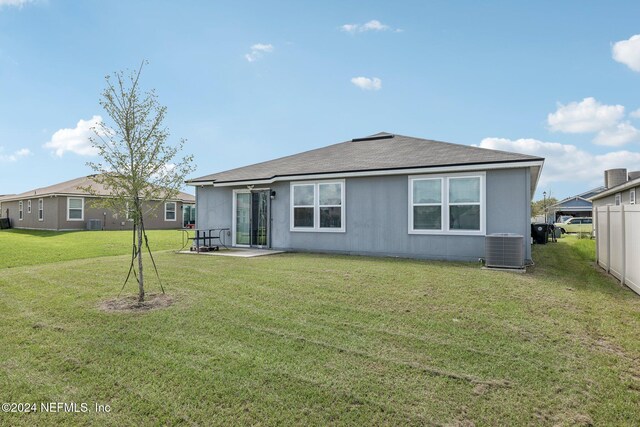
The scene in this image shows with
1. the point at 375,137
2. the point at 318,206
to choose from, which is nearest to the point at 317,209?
the point at 318,206

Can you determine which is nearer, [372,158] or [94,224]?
[372,158]

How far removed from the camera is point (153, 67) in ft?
18.9

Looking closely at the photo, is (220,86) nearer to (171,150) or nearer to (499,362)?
(171,150)

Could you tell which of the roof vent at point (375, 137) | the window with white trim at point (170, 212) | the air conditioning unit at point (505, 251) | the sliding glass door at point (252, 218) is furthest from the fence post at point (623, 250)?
the window with white trim at point (170, 212)

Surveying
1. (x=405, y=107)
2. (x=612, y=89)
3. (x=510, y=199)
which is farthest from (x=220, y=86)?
(x=612, y=89)

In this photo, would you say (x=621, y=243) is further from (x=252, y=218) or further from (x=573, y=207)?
(x=573, y=207)

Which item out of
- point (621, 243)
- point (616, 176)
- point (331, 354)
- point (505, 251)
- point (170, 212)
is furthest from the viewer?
point (170, 212)

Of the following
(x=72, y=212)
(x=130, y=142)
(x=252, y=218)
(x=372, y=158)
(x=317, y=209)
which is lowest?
(x=252, y=218)

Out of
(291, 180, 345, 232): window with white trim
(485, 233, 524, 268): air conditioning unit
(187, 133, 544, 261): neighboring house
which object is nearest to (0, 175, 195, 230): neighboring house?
(187, 133, 544, 261): neighboring house

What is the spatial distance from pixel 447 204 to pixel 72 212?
2395 centimetres

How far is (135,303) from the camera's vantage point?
5.26m

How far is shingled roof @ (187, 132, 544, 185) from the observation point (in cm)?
933

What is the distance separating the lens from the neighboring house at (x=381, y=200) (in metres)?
8.84

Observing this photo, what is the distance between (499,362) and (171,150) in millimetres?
5301
